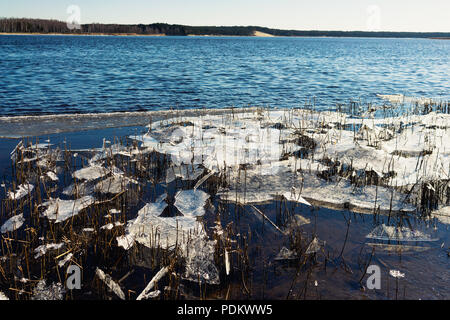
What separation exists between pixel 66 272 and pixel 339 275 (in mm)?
2201

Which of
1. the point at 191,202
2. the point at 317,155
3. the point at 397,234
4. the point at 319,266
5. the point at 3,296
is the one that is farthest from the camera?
the point at 317,155

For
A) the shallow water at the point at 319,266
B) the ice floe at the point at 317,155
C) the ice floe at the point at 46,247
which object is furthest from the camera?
the ice floe at the point at 317,155

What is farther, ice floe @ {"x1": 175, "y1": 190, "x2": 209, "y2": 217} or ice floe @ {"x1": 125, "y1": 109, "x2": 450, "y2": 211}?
ice floe @ {"x1": 125, "y1": 109, "x2": 450, "y2": 211}

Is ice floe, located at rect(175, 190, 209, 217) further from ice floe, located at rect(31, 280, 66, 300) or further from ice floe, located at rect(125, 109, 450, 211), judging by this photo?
ice floe, located at rect(31, 280, 66, 300)

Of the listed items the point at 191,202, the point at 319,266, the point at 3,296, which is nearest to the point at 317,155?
the point at 191,202

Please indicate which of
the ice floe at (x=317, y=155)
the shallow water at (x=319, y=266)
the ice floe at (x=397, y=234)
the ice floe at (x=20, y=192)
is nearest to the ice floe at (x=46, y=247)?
the shallow water at (x=319, y=266)

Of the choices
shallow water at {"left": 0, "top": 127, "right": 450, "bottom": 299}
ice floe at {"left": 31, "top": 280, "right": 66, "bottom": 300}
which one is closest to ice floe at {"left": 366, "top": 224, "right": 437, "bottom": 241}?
shallow water at {"left": 0, "top": 127, "right": 450, "bottom": 299}

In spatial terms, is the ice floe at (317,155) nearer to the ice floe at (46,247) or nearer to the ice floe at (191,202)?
the ice floe at (191,202)

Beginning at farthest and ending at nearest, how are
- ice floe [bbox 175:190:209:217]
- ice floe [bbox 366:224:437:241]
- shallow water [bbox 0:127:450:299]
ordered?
ice floe [bbox 175:190:209:217]
ice floe [bbox 366:224:437:241]
shallow water [bbox 0:127:450:299]

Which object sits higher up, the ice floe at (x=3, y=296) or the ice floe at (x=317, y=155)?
the ice floe at (x=317, y=155)

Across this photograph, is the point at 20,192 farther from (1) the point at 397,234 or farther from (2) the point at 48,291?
(1) the point at 397,234

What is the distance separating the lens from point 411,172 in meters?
5.01

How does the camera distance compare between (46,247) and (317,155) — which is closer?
(46,247)

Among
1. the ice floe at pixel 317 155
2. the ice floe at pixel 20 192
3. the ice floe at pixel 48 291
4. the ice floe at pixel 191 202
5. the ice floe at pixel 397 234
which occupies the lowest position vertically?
the ice floe at pixel 48 291
